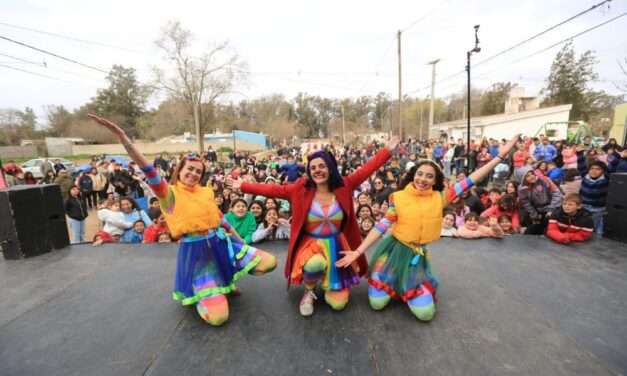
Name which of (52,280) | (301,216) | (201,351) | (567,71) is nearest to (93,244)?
(52,280)

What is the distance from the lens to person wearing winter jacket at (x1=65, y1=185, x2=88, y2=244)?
209 inches

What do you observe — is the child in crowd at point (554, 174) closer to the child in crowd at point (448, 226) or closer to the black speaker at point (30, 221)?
the child in crowd at point (448, 226)

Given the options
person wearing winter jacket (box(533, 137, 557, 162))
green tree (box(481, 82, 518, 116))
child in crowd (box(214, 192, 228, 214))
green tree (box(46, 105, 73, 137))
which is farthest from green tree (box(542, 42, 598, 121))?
green tree (box(46, 105, 73, 137))

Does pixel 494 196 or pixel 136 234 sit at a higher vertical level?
pixel 494 196

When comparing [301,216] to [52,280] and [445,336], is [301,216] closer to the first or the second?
[445,336]

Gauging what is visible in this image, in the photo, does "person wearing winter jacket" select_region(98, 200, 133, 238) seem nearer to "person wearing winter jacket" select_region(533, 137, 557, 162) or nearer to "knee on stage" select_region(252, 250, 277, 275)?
"knee on stage" select_region(252, 250, 277, 275)

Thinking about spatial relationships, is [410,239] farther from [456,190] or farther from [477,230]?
[477,230]

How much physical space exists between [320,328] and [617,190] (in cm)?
409

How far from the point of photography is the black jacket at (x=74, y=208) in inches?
209

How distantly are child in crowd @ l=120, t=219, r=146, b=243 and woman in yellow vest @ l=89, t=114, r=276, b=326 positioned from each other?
2.62 metres

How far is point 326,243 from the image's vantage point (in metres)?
2.34

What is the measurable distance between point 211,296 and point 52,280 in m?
1.97

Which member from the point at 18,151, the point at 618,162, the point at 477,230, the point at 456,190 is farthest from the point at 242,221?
the point at 18,151

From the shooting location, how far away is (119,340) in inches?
79.6
